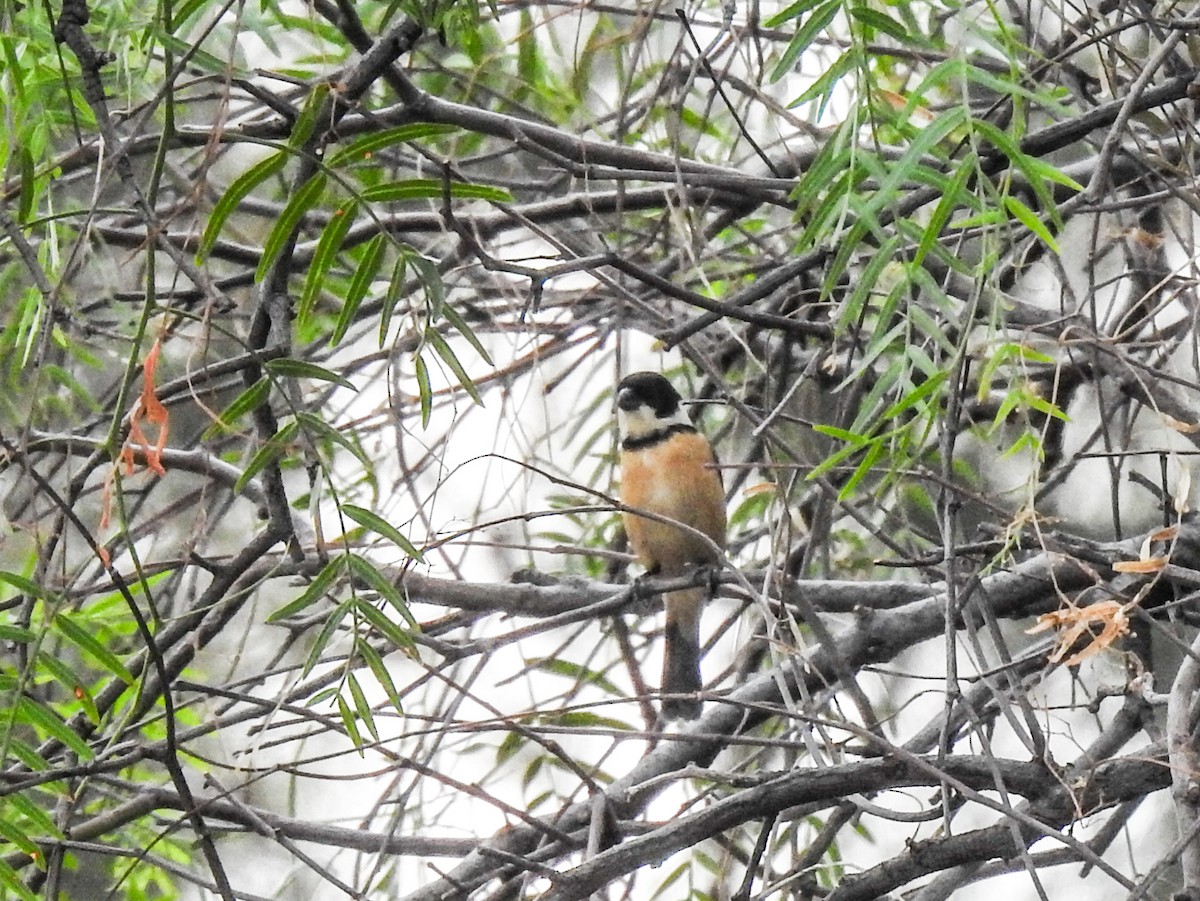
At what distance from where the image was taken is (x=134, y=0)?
6.43ft

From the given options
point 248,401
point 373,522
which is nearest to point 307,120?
point 248,401

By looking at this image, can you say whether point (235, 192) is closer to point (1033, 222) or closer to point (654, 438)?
point (1033, 222)

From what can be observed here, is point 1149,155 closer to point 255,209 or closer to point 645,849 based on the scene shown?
point 645,849

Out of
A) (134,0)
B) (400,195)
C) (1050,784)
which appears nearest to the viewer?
(400,195)

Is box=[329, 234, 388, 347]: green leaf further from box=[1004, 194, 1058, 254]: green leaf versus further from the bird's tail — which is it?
the bird's tail

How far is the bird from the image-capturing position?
3785 millimetres

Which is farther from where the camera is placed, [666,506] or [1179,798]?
[666,506]

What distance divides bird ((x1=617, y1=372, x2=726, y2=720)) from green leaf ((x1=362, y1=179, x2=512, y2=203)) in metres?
2.34

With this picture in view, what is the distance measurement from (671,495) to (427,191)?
2.49 m

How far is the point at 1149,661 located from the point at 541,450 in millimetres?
2270

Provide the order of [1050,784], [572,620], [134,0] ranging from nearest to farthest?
1. [1050,784]
2. [134,0]
3. [572,620]

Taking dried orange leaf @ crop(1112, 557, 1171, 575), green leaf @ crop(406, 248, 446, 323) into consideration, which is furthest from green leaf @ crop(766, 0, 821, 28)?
dried orange leaf @ crop(1112, 557, 1171, 575)

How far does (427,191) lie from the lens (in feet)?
4.62

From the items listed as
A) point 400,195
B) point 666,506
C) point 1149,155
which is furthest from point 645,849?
point 666,506
